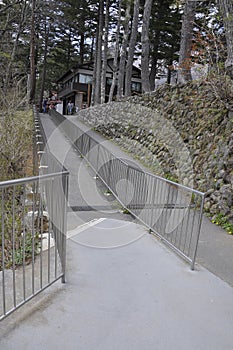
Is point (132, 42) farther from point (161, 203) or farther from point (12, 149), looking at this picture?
point (161, 203)

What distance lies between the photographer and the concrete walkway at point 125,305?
6.40 feet

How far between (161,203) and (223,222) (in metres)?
1.26

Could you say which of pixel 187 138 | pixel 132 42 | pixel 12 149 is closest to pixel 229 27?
pixel 187 138

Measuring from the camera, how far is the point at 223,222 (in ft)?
15.1

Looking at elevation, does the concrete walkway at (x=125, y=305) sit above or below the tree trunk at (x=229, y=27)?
below

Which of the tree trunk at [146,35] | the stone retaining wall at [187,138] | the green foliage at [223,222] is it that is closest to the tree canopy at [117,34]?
the tree trunk at [146,35]

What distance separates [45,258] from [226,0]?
21.0ft

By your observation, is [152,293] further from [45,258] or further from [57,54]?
[57,54]

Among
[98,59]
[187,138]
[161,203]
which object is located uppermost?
[98,59]

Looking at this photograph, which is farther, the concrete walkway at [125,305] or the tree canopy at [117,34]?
the tree canopy at [117,34]

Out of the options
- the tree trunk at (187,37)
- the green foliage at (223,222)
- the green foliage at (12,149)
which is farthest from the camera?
the tree trunk at (187,37)

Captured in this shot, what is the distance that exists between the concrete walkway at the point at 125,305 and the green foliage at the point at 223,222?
3.17 ft

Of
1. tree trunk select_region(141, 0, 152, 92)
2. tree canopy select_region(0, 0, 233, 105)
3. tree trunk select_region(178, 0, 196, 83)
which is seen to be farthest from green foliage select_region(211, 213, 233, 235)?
tree trunk select_region(141, 0, 152, 92)

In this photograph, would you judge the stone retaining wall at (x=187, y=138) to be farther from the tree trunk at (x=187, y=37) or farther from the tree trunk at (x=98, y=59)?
the tree trunk at (x=98, y=59)
